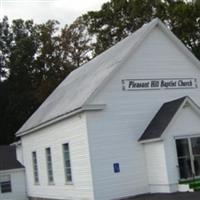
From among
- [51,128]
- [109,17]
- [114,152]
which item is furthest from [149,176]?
[109,17]

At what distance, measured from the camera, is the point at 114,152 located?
25.7m

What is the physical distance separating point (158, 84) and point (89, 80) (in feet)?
12.0

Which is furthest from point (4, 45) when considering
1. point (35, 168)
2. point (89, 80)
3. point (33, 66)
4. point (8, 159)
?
point (89, 80)

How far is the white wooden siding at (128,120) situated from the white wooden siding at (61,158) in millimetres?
693

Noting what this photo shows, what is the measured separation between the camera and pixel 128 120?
26.4 m

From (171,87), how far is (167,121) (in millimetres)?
3513

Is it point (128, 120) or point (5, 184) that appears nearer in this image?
point (128, 120)

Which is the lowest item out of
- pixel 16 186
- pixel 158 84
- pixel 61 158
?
pixel 16 186

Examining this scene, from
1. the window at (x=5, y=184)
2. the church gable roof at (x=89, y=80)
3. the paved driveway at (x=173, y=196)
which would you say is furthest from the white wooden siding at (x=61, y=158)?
the paved driveway at (x=173, y=196)

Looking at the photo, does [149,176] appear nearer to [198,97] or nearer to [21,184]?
[198,97]

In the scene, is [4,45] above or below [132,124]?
above

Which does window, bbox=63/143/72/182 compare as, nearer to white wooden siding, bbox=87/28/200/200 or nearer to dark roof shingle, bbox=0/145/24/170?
white wooden siding, bbox=87/28/200/200

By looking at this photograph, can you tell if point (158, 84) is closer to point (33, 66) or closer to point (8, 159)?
point (8, 159)

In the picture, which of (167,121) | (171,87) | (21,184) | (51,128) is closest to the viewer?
(167,121)
